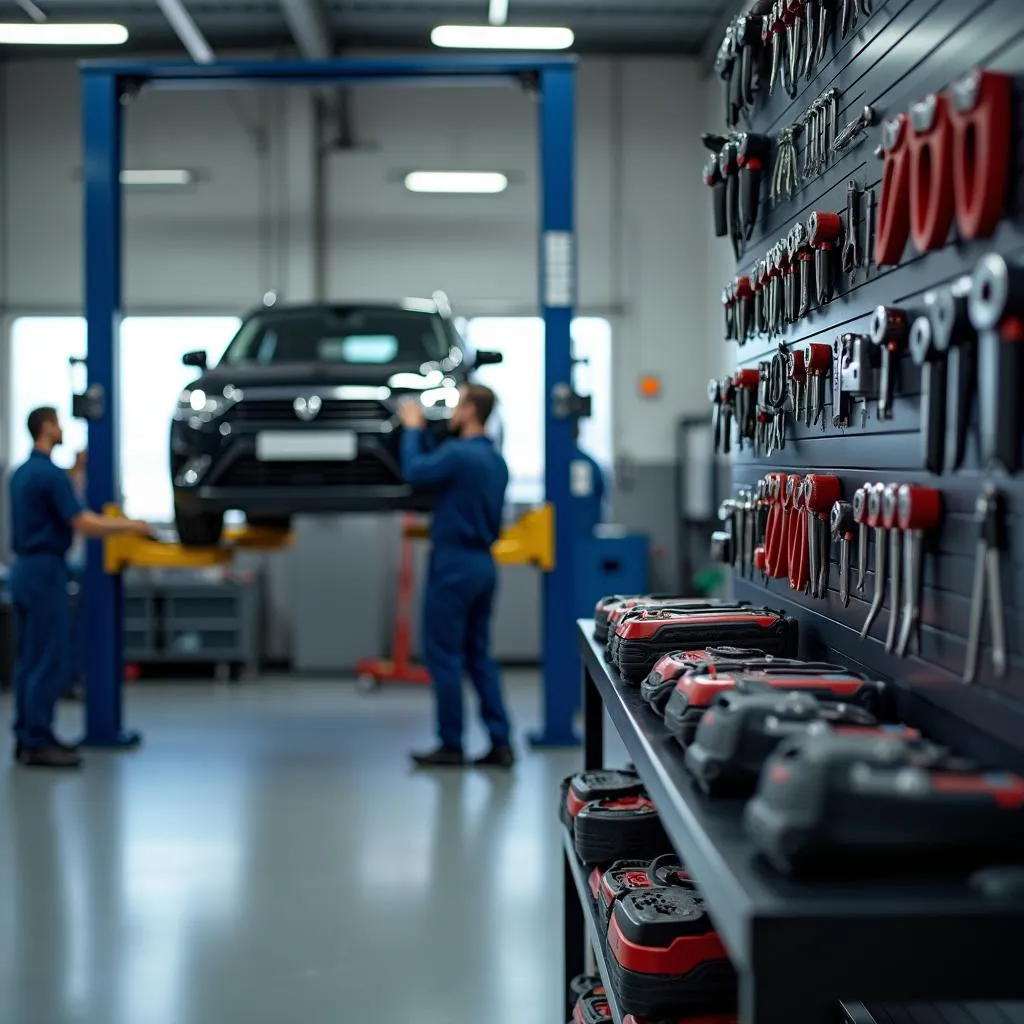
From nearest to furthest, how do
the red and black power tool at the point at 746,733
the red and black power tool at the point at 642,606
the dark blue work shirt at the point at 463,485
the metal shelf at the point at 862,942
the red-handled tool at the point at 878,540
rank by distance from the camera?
the metal shelf at the point at 862,942
the red and black power tool at the point at 746,733
the red-handled tool at the point at 878,540
the red and black power tool at the point at 642,606
the dark blue work shirt at the point at 463,485

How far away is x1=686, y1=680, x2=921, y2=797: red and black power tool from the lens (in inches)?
49.9

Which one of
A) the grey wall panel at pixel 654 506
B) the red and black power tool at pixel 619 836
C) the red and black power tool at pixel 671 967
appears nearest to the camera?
the red and black power tool at pixel 671 967

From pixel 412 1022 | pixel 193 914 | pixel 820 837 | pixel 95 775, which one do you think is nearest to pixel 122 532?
pixel 95 775

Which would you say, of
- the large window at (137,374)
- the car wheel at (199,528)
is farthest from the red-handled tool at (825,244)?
the large window at (137,374)

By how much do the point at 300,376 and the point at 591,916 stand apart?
376cm

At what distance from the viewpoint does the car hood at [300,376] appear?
5.46m

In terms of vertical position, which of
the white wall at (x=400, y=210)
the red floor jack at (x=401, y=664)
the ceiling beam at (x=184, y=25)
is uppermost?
the ceiling beam at (x=184, y=25)

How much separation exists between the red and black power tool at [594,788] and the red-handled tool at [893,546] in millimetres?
890

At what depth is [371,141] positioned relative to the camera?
9719mm

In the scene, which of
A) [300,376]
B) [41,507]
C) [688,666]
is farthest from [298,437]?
[688,666]

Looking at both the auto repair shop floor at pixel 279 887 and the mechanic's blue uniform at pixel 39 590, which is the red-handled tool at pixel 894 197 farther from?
the mechanic's blue uniform at pixel 39 590

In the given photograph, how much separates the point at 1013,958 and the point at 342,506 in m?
4.52

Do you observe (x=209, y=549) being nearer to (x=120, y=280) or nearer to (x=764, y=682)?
(x=120, y=280)

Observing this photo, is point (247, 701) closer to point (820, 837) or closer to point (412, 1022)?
point (412, 1022)
